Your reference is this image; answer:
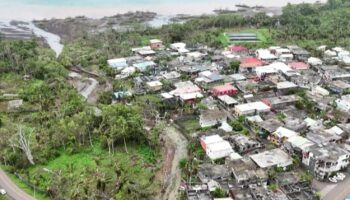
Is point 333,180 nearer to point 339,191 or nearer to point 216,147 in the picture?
point 339,191

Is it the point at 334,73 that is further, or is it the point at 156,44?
the point at 156,44

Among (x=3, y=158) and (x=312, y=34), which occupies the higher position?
(x=312, y=34)

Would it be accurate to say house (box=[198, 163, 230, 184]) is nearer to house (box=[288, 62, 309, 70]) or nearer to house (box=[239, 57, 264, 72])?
house (box=[239, 57, 264, 72])

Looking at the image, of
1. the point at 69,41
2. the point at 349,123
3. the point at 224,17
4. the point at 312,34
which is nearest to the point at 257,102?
the point at 349,123

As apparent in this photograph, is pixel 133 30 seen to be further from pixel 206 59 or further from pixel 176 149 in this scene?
pixel 176 149

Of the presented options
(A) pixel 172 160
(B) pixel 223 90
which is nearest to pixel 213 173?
(A) pixel 172 160

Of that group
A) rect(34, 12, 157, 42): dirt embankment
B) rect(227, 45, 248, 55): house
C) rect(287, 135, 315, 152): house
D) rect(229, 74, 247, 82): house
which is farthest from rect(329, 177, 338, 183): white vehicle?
rect(34, 12, 157, 42): dirt embankment
